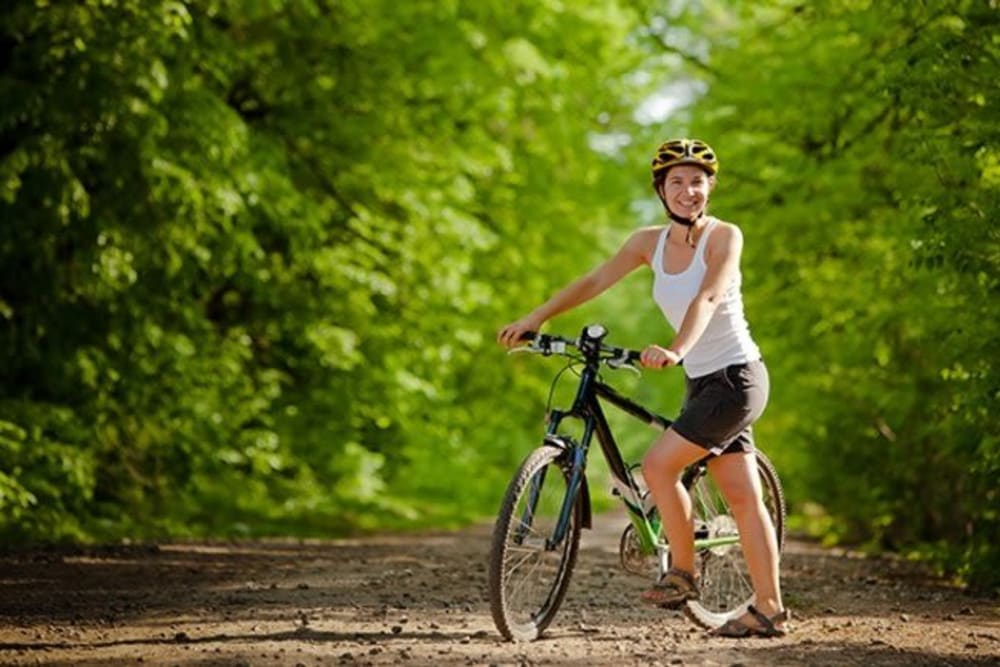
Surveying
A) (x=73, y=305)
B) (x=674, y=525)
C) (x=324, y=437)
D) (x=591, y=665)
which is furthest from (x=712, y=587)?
(x=324, y=437)

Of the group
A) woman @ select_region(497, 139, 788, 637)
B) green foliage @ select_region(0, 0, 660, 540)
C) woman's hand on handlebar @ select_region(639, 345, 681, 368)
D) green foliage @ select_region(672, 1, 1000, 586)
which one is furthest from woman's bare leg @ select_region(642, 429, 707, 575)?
green foliage @ select_region(0, 0, 660, 540)

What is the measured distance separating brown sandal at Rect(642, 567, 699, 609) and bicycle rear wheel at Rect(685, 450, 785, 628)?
44 cm

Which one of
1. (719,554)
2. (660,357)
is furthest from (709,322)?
(719,554)

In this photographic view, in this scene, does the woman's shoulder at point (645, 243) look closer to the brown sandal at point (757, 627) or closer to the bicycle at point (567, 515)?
the bicycle at point (567, 515)

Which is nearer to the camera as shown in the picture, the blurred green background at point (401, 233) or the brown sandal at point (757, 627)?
the brown sandal at point (757, 627)

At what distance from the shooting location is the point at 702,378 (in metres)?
6.64

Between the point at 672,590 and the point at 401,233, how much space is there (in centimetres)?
983

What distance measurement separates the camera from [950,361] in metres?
10.4

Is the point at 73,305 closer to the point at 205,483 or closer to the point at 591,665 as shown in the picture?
the point at 205,483

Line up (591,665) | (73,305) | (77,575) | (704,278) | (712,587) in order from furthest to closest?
(73,305)
(77,575)
(712,587)
(704,278)
(591,665)

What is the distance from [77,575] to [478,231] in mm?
8086

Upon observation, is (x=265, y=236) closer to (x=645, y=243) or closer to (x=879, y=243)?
(x=879, y=243)

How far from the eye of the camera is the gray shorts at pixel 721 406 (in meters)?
6.52

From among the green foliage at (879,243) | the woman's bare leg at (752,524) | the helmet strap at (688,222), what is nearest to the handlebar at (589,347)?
the helmet strap at (688,222)
